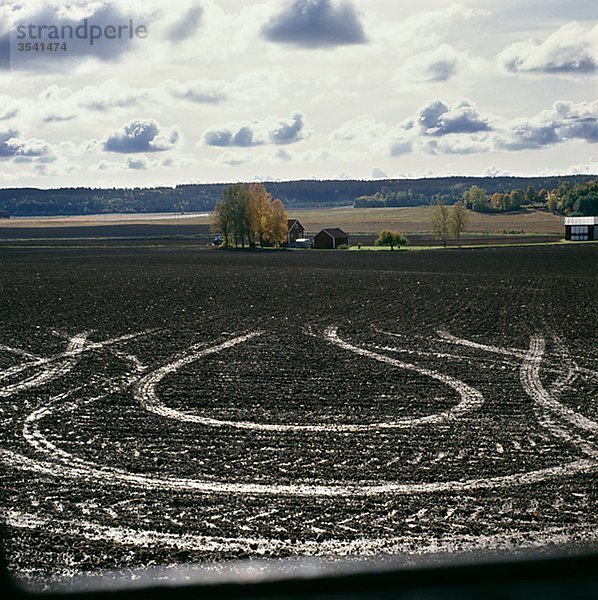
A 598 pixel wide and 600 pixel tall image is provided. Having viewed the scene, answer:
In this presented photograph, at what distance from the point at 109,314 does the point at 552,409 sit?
634 inches

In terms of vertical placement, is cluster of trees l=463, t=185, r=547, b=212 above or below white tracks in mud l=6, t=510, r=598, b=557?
above

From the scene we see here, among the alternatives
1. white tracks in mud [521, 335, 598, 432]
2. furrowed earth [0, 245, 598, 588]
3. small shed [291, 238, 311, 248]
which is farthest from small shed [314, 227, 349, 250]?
white tracks in mud [521, 335, 598, 432]

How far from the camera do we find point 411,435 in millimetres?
11469

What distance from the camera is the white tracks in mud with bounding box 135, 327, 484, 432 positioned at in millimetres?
11922

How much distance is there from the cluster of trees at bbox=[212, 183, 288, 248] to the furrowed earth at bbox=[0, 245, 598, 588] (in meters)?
69.2

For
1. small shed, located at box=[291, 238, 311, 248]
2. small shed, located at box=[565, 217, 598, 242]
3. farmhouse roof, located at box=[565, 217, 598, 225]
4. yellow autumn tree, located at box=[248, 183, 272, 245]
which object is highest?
yellow autumn tree, located at box=[248, 183, 272, 245]

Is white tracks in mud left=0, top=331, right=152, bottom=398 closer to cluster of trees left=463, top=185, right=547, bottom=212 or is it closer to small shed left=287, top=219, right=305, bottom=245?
small shed left=287, top=219, right=305, bottom=245

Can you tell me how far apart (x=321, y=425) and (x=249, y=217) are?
83.3 meters

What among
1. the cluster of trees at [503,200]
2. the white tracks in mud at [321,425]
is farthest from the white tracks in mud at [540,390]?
the cluster of trees at [503,200]

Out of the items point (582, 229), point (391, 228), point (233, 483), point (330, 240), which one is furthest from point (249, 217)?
point (233, 483)

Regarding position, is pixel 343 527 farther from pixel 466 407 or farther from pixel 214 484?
pixel 466 407

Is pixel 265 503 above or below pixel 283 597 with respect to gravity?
below

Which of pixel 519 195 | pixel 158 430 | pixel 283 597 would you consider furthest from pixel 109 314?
pixel 519 195

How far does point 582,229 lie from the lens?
105625mm
